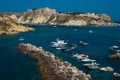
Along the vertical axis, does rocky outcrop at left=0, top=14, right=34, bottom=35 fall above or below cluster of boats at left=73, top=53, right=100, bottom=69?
above

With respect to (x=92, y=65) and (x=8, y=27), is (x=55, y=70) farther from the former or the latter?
(x=8, y=27)

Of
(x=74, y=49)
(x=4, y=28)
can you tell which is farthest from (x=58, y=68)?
(x=4, y=28)

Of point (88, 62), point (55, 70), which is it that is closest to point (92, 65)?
point (88, 62)

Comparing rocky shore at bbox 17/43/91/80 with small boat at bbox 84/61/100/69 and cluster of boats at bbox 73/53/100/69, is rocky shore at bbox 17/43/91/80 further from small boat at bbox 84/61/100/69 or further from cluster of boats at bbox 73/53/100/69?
cluster of boats at bbox 73/53/100/69

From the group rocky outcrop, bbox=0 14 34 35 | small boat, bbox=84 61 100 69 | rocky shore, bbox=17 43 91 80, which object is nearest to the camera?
rocky shore, bbox=17 43 91 80

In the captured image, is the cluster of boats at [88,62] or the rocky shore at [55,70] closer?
the rocky shore at [55,70]

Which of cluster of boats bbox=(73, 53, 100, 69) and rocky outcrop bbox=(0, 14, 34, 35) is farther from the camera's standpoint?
rocky outcrop bbox=(0, 14, 34, 35)

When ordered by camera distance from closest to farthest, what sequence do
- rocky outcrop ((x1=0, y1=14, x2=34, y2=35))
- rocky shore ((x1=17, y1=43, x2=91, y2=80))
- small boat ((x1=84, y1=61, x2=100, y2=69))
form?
rocky shore ((x1=17, y1=43, x2=91, y2=80))
small boat ((x1=84, y1=61, x2=100, y2=69))
rocky outcrop ((x1=0, y1=14, x2=34, y2=35))

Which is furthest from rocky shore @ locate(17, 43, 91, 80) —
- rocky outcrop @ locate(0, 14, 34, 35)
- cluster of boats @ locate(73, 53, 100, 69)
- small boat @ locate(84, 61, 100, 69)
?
rocky outcrop @ locate(0, 14, 34, 35)

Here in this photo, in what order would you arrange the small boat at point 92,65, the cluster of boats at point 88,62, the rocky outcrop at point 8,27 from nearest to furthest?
the small boat at point 92,65 → the cluster of boats at point 88,62 → the rocky outcrop at point 8,27

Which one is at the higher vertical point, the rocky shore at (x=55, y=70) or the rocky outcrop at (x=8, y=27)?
the rocky outcrop at (x=8, y=27)

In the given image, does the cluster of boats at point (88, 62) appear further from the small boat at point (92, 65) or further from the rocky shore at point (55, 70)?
the rocky shore at point (55, 70)

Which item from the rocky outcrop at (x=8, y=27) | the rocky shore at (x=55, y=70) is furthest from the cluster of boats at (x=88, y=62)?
the rocky outcrop at (x=8, y=27)
